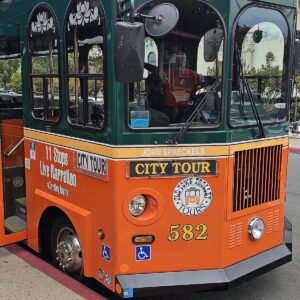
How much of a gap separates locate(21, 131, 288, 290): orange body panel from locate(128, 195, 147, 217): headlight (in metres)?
0.04

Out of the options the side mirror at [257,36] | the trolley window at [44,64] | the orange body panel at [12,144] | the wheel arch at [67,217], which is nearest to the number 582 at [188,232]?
the wheel arch at [67,217]

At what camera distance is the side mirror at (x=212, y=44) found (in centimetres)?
332

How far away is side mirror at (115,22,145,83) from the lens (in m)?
2.73

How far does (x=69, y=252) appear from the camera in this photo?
3.83 m

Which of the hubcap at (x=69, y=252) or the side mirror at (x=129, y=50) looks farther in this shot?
the hubcap at (x=69, y=252)

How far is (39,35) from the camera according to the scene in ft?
12.7

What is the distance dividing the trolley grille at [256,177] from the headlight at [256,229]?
0.14 m

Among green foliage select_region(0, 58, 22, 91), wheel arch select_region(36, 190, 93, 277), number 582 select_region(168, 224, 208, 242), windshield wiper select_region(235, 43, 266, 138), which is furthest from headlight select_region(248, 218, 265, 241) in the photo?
green foliage select_region(0, 58, 22, 91)

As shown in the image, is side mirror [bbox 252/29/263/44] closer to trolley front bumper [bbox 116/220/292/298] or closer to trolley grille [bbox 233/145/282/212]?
trolley grille [bbox 233/145/282/212]

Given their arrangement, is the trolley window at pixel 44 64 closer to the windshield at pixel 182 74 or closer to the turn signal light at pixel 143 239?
the windshield at pixel 182 74

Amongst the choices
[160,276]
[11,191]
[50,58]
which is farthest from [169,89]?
[11,191]

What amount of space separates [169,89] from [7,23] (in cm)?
188

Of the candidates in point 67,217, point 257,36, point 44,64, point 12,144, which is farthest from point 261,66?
point 12,144

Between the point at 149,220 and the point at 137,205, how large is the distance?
0.14 metres
